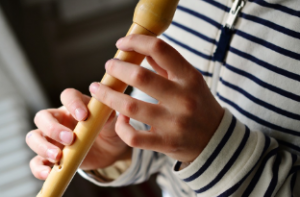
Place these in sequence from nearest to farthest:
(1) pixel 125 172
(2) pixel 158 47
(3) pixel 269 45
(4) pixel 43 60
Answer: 1. (2) pixel 158 47
2. (3) pixel 269 45
3. (1) pixel 125 172
4. (4) pixel 43 60

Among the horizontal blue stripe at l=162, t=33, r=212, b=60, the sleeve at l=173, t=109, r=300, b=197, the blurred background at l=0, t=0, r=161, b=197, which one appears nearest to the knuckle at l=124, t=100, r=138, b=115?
the sleeve at l=173, t=109, r=300, b=197

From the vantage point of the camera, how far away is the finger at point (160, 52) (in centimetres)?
28

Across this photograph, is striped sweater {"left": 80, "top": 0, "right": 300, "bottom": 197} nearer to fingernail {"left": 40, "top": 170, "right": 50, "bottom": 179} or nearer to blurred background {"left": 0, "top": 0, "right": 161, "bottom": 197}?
fingernail {"left": 40, "top": 170, "right": 50, "bottom": 179}

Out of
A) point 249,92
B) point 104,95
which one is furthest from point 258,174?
point 104,95

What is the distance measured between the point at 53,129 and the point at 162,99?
0.57ft

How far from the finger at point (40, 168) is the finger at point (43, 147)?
0.08 ft

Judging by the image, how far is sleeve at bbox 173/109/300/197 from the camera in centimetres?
33

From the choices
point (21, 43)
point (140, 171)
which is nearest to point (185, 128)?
point (140, 171)

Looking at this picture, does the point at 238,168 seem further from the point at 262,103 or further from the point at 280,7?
the point at 280,7

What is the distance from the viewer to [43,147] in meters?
0.39

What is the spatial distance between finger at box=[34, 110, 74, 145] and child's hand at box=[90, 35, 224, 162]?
0.07 meters

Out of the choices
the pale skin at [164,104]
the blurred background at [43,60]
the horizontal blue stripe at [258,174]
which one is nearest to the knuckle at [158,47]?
the pale skin at [164,104]

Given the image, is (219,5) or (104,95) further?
(219,5)

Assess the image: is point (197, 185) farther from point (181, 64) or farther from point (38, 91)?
point (38, 91)
